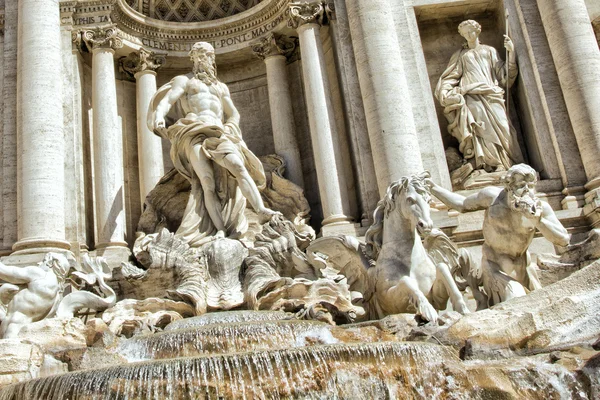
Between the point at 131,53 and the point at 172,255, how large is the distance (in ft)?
18.2

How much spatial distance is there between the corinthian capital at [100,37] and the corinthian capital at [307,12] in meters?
3.52

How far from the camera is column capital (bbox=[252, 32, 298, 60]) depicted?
14.1 metres

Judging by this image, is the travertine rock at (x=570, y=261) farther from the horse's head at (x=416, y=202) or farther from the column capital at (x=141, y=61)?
the column capital at (x=141, y=61)

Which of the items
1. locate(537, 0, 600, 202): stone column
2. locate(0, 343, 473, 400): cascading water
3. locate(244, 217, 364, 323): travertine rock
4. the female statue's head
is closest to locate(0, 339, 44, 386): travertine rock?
locate(0, 343, 473, 400): cascading water

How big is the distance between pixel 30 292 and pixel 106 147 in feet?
15.3

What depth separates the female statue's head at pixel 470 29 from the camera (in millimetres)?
12727

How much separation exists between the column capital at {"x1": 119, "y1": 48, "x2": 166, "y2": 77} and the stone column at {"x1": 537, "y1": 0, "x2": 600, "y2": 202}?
24.9 feet

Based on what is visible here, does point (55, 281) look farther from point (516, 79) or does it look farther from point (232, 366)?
point (516, 79)

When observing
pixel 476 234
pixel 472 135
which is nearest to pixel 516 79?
pixel 472 135

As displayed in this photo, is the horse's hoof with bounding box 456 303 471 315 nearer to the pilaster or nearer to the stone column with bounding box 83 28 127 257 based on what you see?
the pilaster

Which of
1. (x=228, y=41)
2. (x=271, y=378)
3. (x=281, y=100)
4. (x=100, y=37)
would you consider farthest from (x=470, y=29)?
(x=271, y=378)

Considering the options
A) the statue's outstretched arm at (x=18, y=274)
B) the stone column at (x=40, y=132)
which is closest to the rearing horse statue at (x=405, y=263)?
the statue's outstretched arm at (x=18, y=274)

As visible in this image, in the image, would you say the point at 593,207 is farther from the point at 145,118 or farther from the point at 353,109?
the point at 145,118

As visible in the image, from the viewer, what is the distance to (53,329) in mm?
7664
